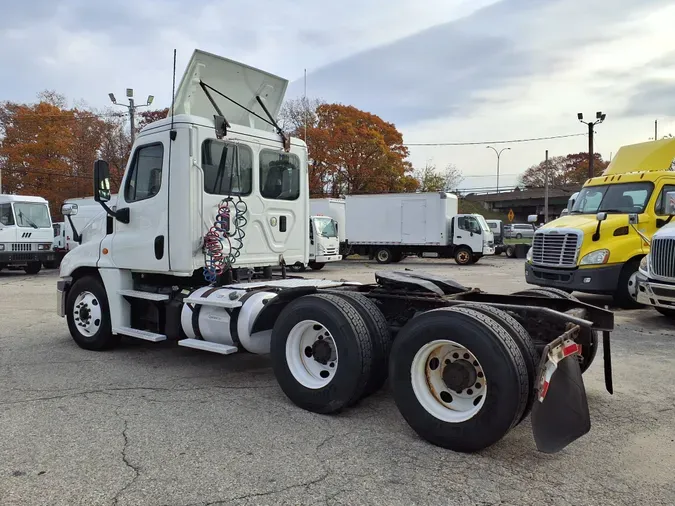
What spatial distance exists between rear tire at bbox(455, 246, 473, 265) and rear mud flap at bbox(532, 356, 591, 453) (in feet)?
75.3

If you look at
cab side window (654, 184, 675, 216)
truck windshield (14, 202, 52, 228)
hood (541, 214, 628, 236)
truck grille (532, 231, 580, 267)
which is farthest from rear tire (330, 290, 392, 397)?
truck windshield (14, 202, 52, 228)

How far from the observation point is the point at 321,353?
15.1 ft

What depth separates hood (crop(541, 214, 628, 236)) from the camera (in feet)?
34.7

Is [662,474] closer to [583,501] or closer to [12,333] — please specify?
[583,501]

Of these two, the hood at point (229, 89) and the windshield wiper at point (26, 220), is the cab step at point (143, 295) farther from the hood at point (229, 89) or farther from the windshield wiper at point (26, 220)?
the windshield wiper at point (26, 220)

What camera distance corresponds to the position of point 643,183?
433 inches

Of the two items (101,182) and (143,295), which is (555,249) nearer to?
(143,295)

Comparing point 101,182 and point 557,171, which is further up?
point 557,171

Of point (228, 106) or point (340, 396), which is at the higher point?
point (228, 106)

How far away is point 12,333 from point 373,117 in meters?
37.3

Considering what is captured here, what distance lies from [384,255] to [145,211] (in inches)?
871

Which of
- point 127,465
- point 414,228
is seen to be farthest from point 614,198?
point 414,228

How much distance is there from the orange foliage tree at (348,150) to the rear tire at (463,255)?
54.5 ft

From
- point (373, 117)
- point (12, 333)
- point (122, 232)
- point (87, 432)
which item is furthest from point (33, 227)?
point (373, 117)
